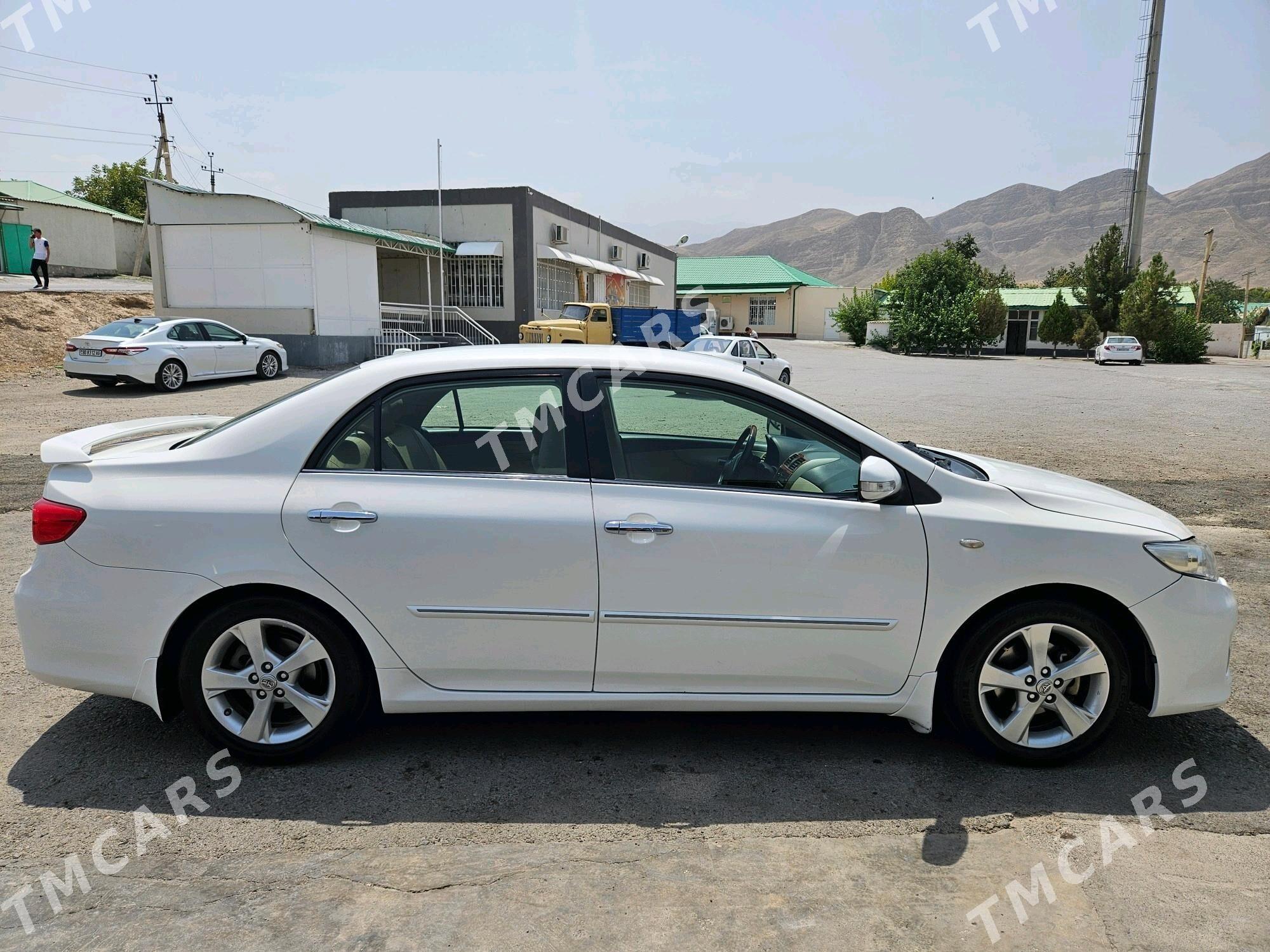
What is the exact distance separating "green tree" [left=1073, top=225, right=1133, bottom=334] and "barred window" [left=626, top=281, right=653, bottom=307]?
1011 inches

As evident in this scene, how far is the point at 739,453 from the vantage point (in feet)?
12.0

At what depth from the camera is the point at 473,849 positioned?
9.41ft

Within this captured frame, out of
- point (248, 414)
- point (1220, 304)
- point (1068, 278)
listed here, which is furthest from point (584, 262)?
point (1220, 304)

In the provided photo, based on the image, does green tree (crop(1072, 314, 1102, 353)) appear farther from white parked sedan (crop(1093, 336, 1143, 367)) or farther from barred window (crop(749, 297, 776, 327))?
barred window (crop(749, 297, 776, 327))

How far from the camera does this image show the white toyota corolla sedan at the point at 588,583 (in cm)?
320

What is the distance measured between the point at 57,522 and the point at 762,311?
68741 mm

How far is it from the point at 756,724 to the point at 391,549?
68.4 inches

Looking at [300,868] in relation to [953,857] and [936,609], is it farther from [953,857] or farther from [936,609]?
[936,609]

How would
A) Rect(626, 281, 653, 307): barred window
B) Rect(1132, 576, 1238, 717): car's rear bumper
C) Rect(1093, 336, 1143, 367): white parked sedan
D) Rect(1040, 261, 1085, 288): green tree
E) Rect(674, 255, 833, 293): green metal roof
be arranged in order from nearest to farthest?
Rect(1132, 576, 1238, 717): car's rear bumper, Rect(1093, 336, 1143, 367): white parked sedan, Rect(1040, 261, 1085, 288): green tree, Rect(626, 281, 653, 307): barred window, Rect(674, 255, 833, 293): green metal roof

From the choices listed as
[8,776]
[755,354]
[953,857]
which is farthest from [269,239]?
[953,857]

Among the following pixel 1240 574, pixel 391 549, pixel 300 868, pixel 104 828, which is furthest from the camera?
pixel 1240 574

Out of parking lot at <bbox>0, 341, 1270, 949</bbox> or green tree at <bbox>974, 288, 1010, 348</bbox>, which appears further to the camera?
green tree at <bbox>974, 288, 1010, 348</bbox>

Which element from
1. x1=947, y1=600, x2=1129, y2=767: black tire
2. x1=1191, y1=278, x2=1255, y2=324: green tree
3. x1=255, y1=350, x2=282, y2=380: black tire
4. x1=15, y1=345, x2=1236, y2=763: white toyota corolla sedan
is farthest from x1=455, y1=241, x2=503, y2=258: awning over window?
x1=1191, y1=278, x2=1255, y2=324: green tree

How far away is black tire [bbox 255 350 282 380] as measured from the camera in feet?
66.1
